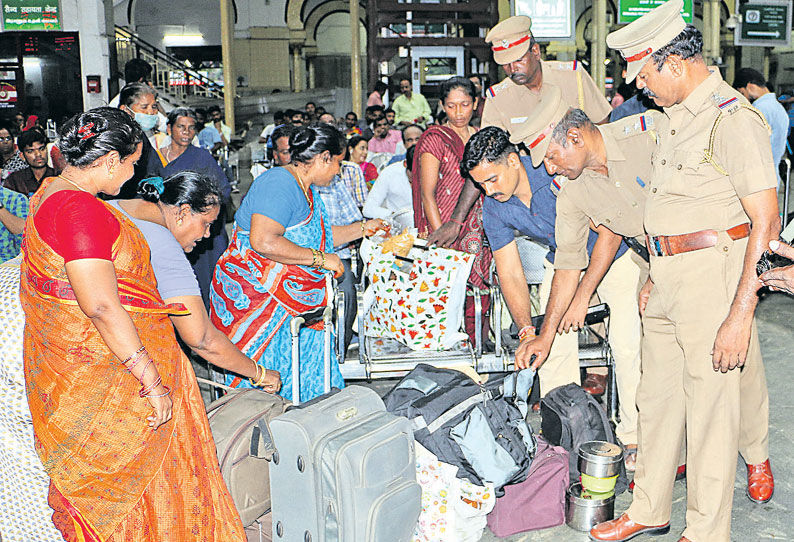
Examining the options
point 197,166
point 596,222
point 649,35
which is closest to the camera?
point 649,35

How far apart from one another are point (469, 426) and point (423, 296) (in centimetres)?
88

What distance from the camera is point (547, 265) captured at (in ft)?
12.9

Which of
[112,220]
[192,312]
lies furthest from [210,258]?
[112,220]

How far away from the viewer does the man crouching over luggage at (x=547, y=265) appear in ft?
10.8

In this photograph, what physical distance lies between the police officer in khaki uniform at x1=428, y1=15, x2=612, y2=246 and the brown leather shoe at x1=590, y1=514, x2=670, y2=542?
1.59 meters

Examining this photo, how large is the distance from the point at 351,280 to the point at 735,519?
2448 mm

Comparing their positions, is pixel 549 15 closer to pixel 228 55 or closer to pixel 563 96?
pixel 228 55

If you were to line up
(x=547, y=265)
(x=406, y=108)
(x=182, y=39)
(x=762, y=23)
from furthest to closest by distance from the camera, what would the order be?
(x=182, y=39)
(x=762, y=23)
(x=406, y=108)
(x=547, y=265)

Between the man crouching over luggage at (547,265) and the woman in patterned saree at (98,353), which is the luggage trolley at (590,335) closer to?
the man crouching over luggage at (547,265)

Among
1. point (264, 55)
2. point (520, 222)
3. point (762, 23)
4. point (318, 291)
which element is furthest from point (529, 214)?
point (264, 55)

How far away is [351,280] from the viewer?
480 cm

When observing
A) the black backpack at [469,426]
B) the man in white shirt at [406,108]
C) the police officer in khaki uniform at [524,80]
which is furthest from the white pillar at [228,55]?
the black backpack at [469,426]

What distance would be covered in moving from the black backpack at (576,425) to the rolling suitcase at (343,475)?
0.95 m

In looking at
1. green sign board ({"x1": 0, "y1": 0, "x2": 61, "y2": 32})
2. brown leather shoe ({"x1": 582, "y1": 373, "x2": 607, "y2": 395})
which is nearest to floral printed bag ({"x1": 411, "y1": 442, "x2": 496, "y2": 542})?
brown leather shoe ({"x1": 582, "y1": 373, "x2": 607, "y2": 395})
